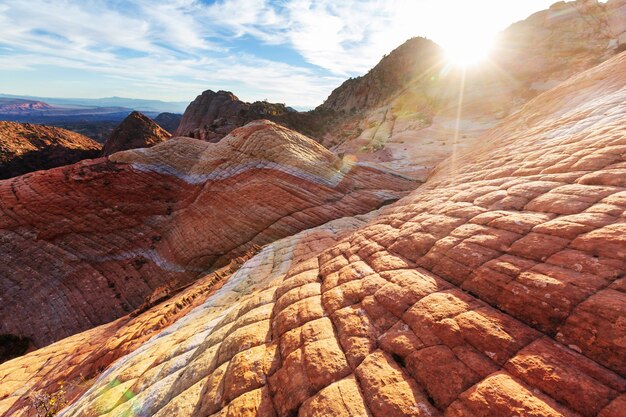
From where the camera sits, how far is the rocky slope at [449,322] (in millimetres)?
3525

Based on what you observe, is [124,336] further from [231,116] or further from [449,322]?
[231,116]

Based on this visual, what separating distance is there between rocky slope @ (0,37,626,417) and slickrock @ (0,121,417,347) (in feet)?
27.7

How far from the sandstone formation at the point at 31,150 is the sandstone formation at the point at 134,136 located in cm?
458

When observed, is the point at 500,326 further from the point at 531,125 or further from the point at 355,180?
the point at 355,180

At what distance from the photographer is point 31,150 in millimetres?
38719

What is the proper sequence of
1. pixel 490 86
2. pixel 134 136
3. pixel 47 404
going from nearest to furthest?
1. pixel 47 404
2. pixel 490 86
3. pixel 134 136

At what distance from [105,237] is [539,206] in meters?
23.3

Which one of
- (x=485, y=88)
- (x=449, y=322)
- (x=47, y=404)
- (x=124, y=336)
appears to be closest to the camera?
(x=449, y=322)

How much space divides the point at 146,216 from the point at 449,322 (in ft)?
72.1

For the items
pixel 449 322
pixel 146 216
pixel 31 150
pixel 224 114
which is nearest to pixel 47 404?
pixel 449 322

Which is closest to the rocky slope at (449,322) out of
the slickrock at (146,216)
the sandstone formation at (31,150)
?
the slickrock at (146,216)

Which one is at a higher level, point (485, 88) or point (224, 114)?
Answer: point (485, 88)

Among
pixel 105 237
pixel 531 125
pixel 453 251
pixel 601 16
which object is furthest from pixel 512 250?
pixel 601 16

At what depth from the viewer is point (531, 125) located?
12711 millimetres
